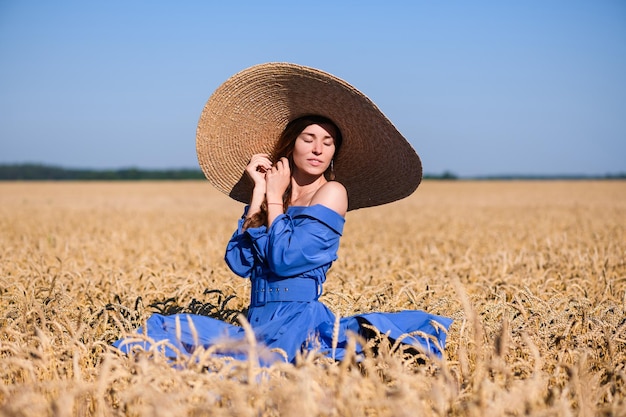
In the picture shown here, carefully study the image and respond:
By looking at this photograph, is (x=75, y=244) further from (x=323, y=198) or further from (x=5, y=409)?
(x=5, y=409)

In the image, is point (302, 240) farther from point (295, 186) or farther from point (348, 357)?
point (348, 357)

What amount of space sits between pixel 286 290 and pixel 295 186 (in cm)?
62

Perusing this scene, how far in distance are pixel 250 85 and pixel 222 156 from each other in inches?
19.5

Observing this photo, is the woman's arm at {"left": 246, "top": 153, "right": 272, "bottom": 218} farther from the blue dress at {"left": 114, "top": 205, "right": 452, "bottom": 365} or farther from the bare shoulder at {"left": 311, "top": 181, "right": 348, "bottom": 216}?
the bare shoulder at {"left": 311, "top": 181, "right": 348, "bottom": 216}

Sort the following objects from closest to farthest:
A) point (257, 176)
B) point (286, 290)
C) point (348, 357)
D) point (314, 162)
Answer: point (348, 357), point (286, 290), point (314, 162), point (257, 176)

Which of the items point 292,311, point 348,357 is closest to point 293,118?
point 292,311

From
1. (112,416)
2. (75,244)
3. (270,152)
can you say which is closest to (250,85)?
(270,152)

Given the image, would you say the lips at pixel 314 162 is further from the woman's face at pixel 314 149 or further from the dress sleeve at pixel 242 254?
the dress sleeve at pixel 242 254

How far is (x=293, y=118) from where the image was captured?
383 centimetres

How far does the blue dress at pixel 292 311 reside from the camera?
3.21 metres

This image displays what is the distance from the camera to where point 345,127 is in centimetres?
366

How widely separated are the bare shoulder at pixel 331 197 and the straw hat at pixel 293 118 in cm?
36

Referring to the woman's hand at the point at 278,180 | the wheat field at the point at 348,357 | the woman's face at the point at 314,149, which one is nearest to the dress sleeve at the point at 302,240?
the woman's hand at the point at 278,180

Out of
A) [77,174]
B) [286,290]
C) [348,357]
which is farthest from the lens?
[77,174]
